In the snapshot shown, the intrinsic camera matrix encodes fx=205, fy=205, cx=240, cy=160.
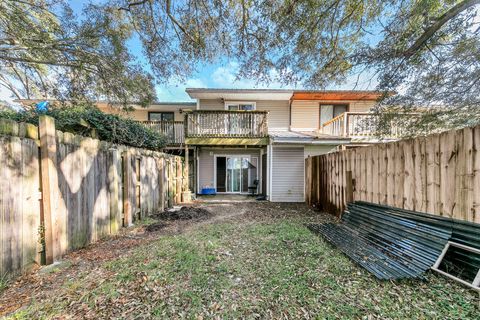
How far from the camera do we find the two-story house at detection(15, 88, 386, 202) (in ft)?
31.5

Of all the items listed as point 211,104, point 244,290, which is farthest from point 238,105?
point 244,290

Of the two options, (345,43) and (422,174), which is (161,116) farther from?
(422,174)

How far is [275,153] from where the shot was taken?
379 inches

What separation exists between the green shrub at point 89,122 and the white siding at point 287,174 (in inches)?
232

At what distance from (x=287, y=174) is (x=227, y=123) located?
3832mm

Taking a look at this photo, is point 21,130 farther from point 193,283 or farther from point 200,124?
point 200,124

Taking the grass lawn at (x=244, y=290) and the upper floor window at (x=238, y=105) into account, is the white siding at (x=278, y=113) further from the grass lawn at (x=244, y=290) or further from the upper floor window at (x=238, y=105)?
the grass lawn at (x=244, y=290)

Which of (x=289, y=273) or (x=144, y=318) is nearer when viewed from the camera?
(x=144, y=318)

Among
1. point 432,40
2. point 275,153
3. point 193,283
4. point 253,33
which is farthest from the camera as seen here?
point 275,153

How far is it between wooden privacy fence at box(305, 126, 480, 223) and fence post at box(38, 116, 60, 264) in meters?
5.55

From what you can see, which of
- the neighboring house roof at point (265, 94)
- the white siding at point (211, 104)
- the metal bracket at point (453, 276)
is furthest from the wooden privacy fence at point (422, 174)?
the white siding at point (211, 104)

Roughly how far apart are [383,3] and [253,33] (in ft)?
9.91

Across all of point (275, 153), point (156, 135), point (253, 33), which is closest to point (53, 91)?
point (156, 135)

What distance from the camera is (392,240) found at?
3361 mm
